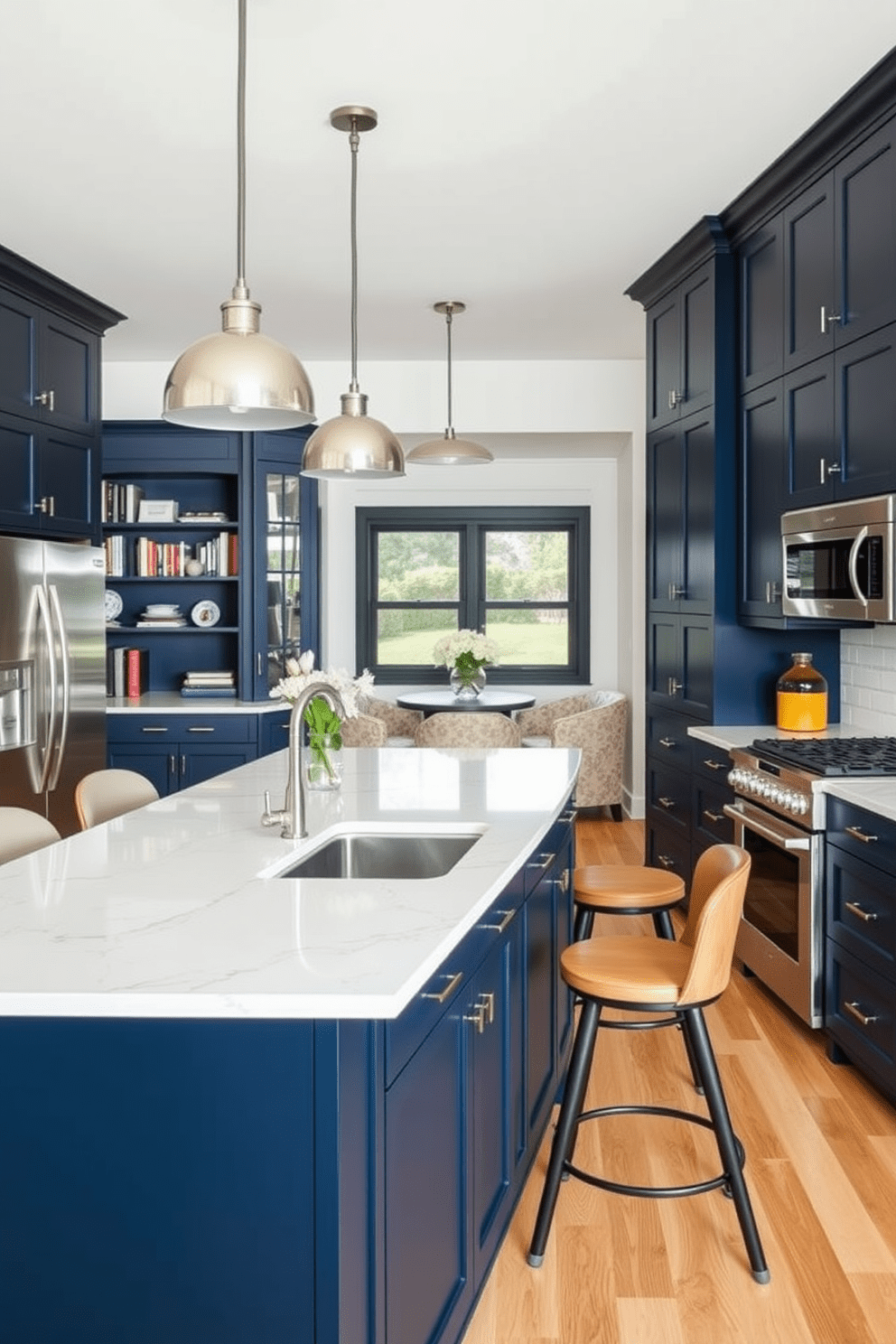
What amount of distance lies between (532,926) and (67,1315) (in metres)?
1.38

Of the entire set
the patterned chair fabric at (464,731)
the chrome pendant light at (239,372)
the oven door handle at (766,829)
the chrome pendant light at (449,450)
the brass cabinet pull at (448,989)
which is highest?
the chrome pendant light at (449,450)

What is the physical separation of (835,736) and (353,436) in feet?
7.11

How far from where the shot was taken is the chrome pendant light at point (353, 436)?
3.59 m

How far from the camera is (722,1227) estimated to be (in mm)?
2697

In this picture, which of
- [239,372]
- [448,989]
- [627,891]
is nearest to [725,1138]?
[627,891]

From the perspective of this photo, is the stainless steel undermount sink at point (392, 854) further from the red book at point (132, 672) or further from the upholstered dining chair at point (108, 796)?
the red book at point (132, 672)

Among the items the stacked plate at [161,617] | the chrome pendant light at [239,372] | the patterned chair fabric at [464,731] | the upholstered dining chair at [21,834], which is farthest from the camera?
the stacked plate at [161,617]

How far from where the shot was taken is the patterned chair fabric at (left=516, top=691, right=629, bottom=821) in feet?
24.6

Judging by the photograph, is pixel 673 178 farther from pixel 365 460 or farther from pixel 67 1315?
pixel 67 1315

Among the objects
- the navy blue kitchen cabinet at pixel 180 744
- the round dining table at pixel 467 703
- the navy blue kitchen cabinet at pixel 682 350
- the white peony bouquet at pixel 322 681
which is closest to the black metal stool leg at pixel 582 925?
the white peony bouquet at pixel 322 681

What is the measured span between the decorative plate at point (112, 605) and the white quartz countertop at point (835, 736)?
395cm

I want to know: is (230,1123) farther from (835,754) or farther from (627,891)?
(835,754)

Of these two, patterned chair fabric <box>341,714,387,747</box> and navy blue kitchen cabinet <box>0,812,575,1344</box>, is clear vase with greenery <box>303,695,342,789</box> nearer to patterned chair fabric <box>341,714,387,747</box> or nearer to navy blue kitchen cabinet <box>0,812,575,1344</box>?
navy blue kitchen cabinet <box>0,812,575,1344</box>

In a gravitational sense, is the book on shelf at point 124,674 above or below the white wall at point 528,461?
below
